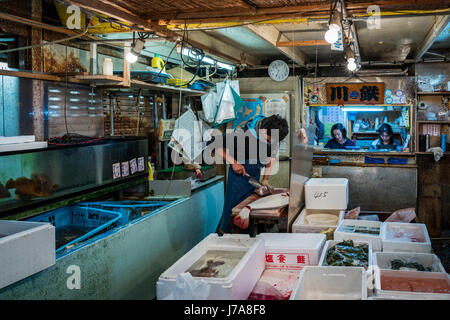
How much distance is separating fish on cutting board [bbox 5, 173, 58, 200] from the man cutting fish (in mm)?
1856

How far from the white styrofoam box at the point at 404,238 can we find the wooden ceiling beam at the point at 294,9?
1.88 m

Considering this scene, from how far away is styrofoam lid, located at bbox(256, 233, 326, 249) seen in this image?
3.03m

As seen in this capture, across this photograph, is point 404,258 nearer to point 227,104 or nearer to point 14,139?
point 14,139

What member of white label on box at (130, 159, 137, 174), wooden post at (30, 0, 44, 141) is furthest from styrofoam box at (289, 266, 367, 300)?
wooden post at (30, 0, 44, 141)

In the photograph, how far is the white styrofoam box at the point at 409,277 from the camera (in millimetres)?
2220

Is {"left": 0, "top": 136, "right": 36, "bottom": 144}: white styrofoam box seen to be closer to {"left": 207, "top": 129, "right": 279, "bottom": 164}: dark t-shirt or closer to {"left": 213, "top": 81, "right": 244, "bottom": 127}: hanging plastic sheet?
{"left": 207, "top": 129, "right": 279, "bottom": 164}: dark t-shirt

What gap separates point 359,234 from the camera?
3410 mm

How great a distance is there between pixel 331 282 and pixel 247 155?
2.71 meters

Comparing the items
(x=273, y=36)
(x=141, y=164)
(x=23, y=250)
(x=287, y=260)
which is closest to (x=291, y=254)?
(x=287, y=260)

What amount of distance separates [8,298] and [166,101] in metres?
5.11
